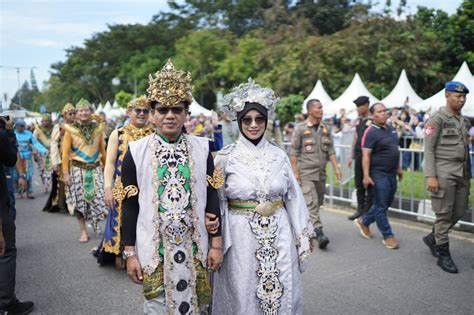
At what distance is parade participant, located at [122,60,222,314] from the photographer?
2.91 metres

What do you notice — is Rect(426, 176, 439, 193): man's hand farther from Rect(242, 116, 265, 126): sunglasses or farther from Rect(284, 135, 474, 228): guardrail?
Rect(242, 116, 265, 126): sunglasses

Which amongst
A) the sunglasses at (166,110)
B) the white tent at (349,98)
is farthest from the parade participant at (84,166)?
the white tent at (349,98)

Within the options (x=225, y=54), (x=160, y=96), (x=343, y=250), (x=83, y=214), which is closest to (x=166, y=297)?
(x=160, y=96)

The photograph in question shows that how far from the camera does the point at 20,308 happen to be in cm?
440

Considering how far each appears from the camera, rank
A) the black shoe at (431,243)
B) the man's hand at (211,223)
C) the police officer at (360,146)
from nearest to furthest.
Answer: the man's hand at (211,223), the black shoe at (431,243), the police officer at (360,146)

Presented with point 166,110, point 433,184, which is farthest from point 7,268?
point 433,184

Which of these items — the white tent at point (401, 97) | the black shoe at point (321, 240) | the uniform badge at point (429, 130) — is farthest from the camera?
the white tent at point (401, 97)

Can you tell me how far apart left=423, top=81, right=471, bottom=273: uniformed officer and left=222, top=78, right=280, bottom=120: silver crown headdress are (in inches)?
117

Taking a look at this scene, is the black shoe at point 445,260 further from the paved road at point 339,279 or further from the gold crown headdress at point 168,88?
the gold crown headdress at point 168,88

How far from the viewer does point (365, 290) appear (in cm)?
487

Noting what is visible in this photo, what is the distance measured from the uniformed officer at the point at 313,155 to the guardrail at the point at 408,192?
1.70m

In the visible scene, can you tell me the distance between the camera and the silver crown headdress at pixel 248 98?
11.1 feet

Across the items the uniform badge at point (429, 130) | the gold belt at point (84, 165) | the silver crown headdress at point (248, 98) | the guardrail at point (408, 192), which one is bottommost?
the guardrail at point (408, 192)

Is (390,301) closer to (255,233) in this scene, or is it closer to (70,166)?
(255,233)
